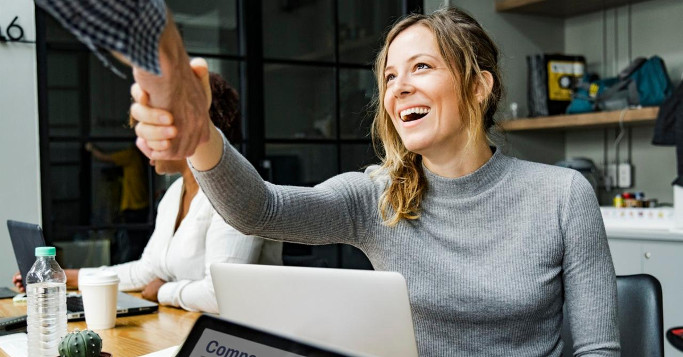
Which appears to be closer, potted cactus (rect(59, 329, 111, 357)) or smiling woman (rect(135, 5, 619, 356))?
potted cactus (rect(59, 329, 111, 357))

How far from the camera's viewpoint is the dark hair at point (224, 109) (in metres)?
2.31

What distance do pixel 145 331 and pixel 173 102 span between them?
3.69ft

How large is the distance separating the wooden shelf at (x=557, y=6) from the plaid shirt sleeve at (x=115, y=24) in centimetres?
403

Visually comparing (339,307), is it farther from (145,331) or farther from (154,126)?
(145,331)

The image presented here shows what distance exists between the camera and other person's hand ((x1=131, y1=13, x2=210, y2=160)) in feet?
2.08

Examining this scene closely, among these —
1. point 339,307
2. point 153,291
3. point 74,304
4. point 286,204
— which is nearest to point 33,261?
point 74,304

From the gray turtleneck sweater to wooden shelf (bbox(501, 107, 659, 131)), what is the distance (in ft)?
6.58

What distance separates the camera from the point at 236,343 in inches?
28.2

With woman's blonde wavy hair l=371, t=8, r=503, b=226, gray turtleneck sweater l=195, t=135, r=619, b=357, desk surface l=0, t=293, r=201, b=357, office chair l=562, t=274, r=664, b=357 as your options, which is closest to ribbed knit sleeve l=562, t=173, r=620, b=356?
gray turtleneck sweater l=195, t=135, r=619, b=357

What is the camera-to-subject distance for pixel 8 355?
1458 millimetres

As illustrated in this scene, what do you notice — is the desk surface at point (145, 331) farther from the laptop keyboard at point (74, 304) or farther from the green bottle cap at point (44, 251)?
the green bottle cap at point (44, 251)

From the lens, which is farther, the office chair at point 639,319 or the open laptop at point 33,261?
the open laptop at point 33,261

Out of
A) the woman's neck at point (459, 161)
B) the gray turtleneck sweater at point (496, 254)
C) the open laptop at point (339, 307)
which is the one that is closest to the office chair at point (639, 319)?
the gray turtleneck sweater at point (496, 254)

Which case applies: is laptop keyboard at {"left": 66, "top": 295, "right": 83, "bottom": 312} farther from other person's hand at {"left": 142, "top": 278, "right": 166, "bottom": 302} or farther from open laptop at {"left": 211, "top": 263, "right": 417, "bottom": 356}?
open laptop at {"left": 211, "top": 263, "right": 417, "bottom": 356}
